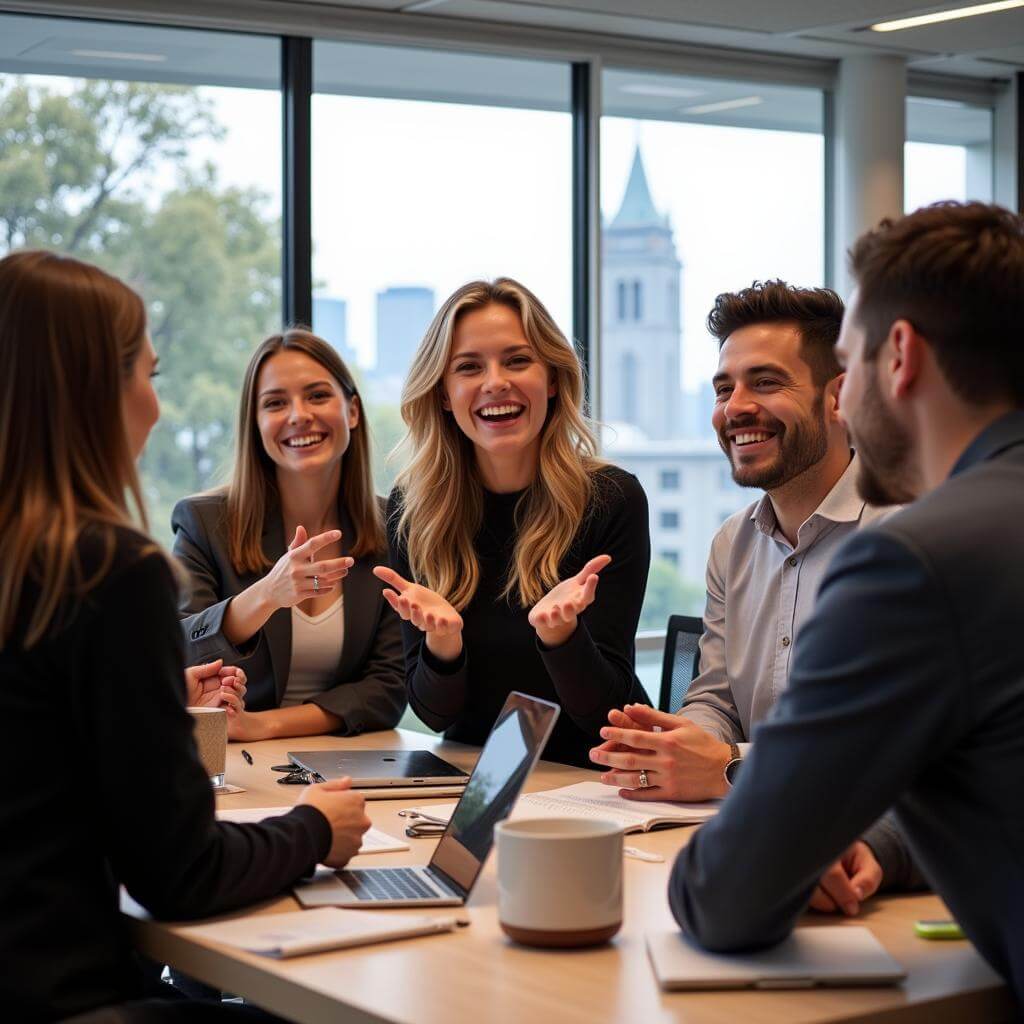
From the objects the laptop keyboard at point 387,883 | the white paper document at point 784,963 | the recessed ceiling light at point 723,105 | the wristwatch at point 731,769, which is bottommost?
the laptop keyboard at point 387,883

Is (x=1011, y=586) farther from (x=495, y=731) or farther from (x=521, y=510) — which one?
(x=521, y=510)

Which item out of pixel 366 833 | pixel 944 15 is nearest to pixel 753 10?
pixel 944 15

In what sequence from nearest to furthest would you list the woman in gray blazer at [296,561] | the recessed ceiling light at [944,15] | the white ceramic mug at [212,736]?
the white ceramic mug at [212,736]
the woman in gray blazer at [296,561]
the recessed ceiling light at [944,15]

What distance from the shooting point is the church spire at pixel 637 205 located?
575 cm

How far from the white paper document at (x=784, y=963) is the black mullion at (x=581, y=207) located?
4.24 m

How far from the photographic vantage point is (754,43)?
18.7ft

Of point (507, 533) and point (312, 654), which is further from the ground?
point (507, 533)

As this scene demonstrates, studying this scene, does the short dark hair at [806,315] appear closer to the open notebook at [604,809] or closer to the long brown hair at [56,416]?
the open notebook at [604,809]

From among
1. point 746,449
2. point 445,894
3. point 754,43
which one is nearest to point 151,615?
point 445,894

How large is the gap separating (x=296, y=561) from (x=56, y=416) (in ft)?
4.08

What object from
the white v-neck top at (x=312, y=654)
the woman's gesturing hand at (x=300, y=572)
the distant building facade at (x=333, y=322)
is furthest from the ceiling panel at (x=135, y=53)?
the woman's gesturing hand at (x=300, y=572)

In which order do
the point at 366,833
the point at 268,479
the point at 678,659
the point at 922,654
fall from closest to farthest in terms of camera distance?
1. the point at 922,654
2. the point at 366,833
3. the point at 678,659
4. the point at 268,479

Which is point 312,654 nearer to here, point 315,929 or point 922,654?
point 315,929

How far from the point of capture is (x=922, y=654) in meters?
1.28
